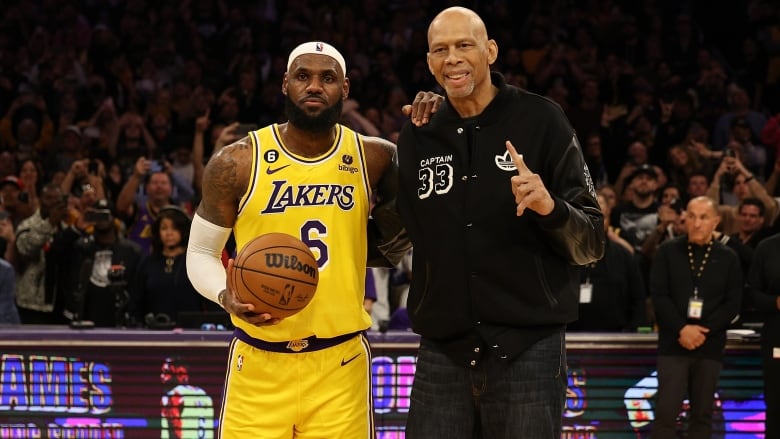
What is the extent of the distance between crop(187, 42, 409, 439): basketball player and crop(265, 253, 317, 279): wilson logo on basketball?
336 mm

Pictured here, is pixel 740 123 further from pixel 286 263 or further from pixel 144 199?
pixel 286 263

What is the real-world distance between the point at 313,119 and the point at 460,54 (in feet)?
2.64

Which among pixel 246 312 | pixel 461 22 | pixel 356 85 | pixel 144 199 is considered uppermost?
pixel 356 85

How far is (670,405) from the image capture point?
778cm

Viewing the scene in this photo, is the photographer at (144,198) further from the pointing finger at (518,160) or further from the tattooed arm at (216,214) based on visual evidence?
the pointing finger at (518,160)

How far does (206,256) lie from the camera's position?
480 cm

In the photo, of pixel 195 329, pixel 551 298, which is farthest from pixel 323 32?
pixel 551 298

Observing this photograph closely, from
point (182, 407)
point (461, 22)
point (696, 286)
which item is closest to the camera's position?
point (461, 22)

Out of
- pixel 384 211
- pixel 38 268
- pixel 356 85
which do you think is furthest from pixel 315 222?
pixel 356 85

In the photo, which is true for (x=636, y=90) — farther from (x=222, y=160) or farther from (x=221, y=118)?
(x=222, y=160)

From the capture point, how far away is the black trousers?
7.78 m

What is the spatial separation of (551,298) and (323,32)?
33.9 ft

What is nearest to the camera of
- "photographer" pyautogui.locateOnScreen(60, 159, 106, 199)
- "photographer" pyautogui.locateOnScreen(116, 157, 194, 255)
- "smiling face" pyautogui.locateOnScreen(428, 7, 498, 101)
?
"photographer" pyautogui.locateOnScreen(116, 157, 194, 255)

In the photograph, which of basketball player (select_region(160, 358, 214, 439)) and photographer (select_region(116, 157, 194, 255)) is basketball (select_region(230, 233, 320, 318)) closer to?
basketball player (select_region(160, 358, 214, 439))
